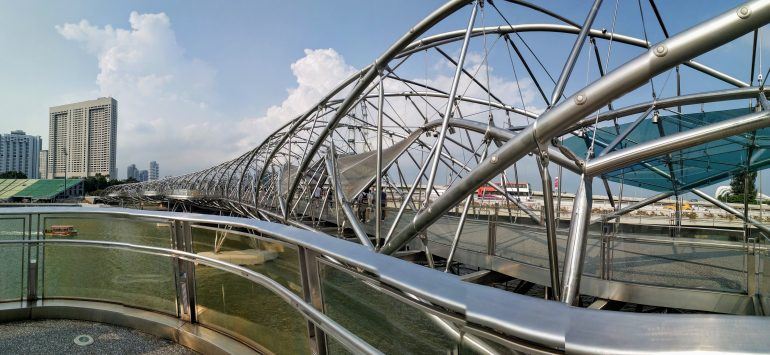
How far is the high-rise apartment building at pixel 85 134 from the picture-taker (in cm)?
12238

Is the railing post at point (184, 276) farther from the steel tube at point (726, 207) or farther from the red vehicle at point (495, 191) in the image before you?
the red vehicle at point (495, 191)

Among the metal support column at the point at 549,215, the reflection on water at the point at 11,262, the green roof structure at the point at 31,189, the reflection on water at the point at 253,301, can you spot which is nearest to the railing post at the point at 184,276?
the reflection on water at the point at 253,301

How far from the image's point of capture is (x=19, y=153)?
163375 millimetres

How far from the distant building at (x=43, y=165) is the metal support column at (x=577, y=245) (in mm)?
196203

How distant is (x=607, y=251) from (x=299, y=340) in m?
8.90

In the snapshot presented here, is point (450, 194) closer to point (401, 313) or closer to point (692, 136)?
point (692, 136)

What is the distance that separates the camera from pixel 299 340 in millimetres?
3572

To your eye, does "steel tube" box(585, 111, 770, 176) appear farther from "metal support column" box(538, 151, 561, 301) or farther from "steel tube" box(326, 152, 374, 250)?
"steel tube" box(326, 152, 374, 250)

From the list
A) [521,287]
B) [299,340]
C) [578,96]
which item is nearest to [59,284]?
[299,340]

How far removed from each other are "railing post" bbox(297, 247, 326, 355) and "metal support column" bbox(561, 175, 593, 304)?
5.82 meters

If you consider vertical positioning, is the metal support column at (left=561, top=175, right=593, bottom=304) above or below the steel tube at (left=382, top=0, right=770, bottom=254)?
below

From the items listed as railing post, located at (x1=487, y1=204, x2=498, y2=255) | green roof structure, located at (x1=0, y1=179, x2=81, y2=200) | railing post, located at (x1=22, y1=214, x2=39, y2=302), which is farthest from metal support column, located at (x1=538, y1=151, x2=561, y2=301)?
green roof structure, located at (x1=0, y1=179, x2=81, y2=200)

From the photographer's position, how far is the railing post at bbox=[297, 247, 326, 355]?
311cm

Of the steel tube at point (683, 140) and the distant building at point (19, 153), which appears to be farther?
the distant building at point (19, 153)
